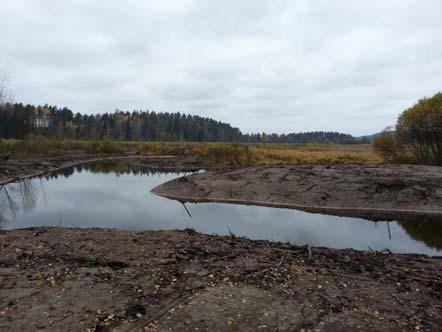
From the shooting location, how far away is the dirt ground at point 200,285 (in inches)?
186

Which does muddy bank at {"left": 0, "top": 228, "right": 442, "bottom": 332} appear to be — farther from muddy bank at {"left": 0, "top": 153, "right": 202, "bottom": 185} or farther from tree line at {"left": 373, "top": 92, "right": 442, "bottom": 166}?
muddy bank at {"left": 0, "top": 153, "right": 202, "bottom": 185}

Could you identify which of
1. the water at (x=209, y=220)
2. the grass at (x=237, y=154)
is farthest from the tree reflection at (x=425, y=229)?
the grass at (x=237, y=154)

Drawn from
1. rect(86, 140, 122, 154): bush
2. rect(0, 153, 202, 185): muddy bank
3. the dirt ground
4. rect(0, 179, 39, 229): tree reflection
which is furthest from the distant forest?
the dirt ground

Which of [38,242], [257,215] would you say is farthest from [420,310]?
[257,215]

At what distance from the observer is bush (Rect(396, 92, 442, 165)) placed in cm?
2148

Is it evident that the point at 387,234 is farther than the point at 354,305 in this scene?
Yes

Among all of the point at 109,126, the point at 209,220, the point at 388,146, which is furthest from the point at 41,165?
the point at 109,126

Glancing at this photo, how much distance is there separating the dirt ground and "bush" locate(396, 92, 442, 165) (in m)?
16.9

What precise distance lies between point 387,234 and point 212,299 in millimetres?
8228

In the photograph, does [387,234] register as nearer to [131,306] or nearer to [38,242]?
[131,306]

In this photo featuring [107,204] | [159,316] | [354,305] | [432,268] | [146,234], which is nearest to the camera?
[159,316]

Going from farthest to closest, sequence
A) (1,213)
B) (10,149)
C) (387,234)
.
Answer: (10,149)
(1,213)
(387,234)

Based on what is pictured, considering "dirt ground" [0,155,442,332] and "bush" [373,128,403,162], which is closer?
"dirt ground" [0,155,442,332]

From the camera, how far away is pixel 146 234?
364 inches
